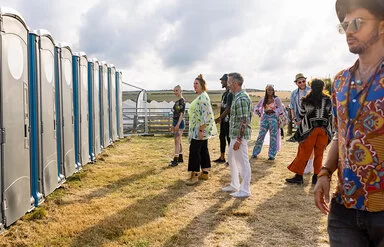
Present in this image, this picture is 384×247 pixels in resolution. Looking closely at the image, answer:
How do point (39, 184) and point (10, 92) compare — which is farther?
point (39, 184)

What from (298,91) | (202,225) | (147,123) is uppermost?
(298,91)

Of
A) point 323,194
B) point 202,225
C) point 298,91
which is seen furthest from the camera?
point 298,91

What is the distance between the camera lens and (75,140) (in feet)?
25.5

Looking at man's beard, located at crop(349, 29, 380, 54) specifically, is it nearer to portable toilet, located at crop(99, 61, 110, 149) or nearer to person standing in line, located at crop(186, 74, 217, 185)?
person standing in line, located at crop(186, 74, 217, 185)

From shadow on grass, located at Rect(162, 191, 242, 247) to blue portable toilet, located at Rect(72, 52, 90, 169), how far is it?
352cm

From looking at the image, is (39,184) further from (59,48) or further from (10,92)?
(59,48)

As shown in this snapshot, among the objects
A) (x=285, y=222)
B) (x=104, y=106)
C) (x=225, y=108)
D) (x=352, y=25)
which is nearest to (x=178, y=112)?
(x=225, y=108)

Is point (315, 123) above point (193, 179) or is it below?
above

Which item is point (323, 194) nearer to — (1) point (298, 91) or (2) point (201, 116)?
(2) point (201, 116)

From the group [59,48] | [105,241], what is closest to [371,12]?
[105,241]

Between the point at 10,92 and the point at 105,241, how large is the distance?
1.94 meters

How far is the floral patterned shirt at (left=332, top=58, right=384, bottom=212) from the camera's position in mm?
1677

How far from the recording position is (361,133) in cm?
173

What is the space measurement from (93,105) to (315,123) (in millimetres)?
5428
